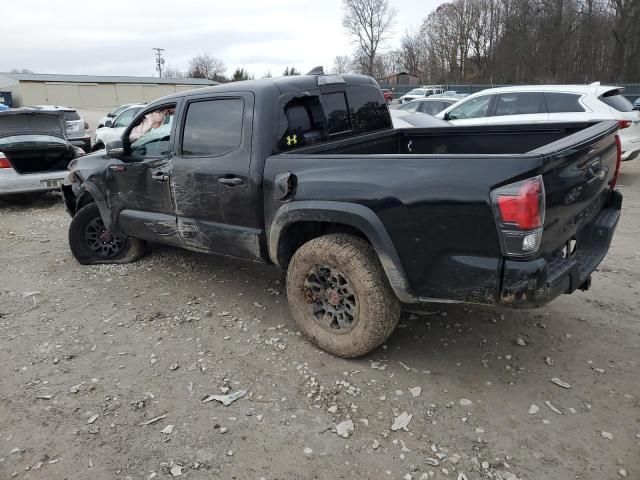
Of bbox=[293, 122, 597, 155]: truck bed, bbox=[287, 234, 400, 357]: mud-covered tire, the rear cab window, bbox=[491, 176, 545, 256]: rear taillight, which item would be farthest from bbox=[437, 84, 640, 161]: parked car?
bbox=[491, 176, 545, 256]: rear taillight

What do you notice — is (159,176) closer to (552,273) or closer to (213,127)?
(213,127)

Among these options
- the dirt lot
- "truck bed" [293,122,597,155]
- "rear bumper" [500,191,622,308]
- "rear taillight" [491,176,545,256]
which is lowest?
the dirt lot

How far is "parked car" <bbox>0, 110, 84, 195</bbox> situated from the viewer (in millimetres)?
8281

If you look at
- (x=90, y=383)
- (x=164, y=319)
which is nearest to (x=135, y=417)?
(x=90, y=383)

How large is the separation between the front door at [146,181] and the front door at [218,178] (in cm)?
19

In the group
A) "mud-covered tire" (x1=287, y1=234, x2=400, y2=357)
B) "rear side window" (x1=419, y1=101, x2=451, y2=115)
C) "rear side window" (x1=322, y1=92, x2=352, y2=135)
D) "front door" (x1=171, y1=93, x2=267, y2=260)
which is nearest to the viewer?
"mud-covered tire" (x1=287, y1=234, x2=400, y2=357)

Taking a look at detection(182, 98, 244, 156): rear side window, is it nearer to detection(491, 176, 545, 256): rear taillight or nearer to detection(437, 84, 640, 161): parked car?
detection(491, 176, 545, 256): rear taillight

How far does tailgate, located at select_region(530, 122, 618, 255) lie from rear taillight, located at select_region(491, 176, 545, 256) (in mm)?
98

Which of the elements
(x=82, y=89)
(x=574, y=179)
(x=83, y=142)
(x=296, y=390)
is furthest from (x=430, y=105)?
(x=82, y=89)

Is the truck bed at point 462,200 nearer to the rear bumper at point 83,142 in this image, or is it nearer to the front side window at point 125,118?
the rear bumper at point 83,142

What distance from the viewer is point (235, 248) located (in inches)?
154

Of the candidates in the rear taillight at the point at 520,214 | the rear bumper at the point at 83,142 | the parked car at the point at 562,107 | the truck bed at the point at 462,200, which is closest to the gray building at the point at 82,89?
the rear bumper at the point at 83,142

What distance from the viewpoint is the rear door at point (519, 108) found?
8.93 m

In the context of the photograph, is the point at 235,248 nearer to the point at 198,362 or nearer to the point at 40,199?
the point at 198,362
